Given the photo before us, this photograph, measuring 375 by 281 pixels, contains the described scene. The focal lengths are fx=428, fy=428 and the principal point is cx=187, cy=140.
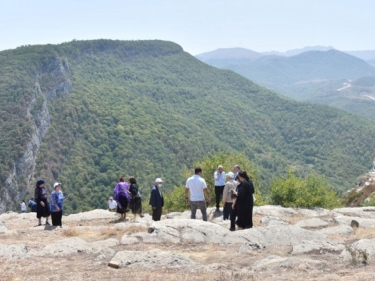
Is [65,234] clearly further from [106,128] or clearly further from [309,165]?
[309,165]

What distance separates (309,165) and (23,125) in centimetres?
10452

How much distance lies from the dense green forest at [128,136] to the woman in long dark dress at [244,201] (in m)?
74.3

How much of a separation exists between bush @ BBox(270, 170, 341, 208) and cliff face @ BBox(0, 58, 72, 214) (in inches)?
3252

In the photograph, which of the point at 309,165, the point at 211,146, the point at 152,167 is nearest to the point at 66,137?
the point at 152,167

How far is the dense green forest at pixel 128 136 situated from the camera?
11344cm

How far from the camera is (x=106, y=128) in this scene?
138m

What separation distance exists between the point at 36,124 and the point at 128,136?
89.4 feet

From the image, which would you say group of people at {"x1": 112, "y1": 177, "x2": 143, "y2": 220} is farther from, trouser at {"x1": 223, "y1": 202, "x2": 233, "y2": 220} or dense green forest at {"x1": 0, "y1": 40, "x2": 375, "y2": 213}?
dense green forest at {"x1": 0, "y1": 40, "x2": 375, "y2": 213}

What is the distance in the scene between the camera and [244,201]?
12922 mm

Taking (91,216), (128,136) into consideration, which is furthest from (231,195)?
(128,136)

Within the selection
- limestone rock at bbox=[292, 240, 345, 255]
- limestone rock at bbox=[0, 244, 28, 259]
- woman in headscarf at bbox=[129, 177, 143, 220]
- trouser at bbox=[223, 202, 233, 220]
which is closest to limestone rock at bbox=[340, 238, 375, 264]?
limestone rock at bbox=[292, 240, 345, 255]

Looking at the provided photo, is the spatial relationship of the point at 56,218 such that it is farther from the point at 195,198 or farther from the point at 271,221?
the point at 271,221

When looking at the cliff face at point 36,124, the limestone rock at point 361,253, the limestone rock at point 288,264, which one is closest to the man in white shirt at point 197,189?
the limestone rock at point 288,264

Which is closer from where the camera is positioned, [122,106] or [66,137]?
[66,137]
